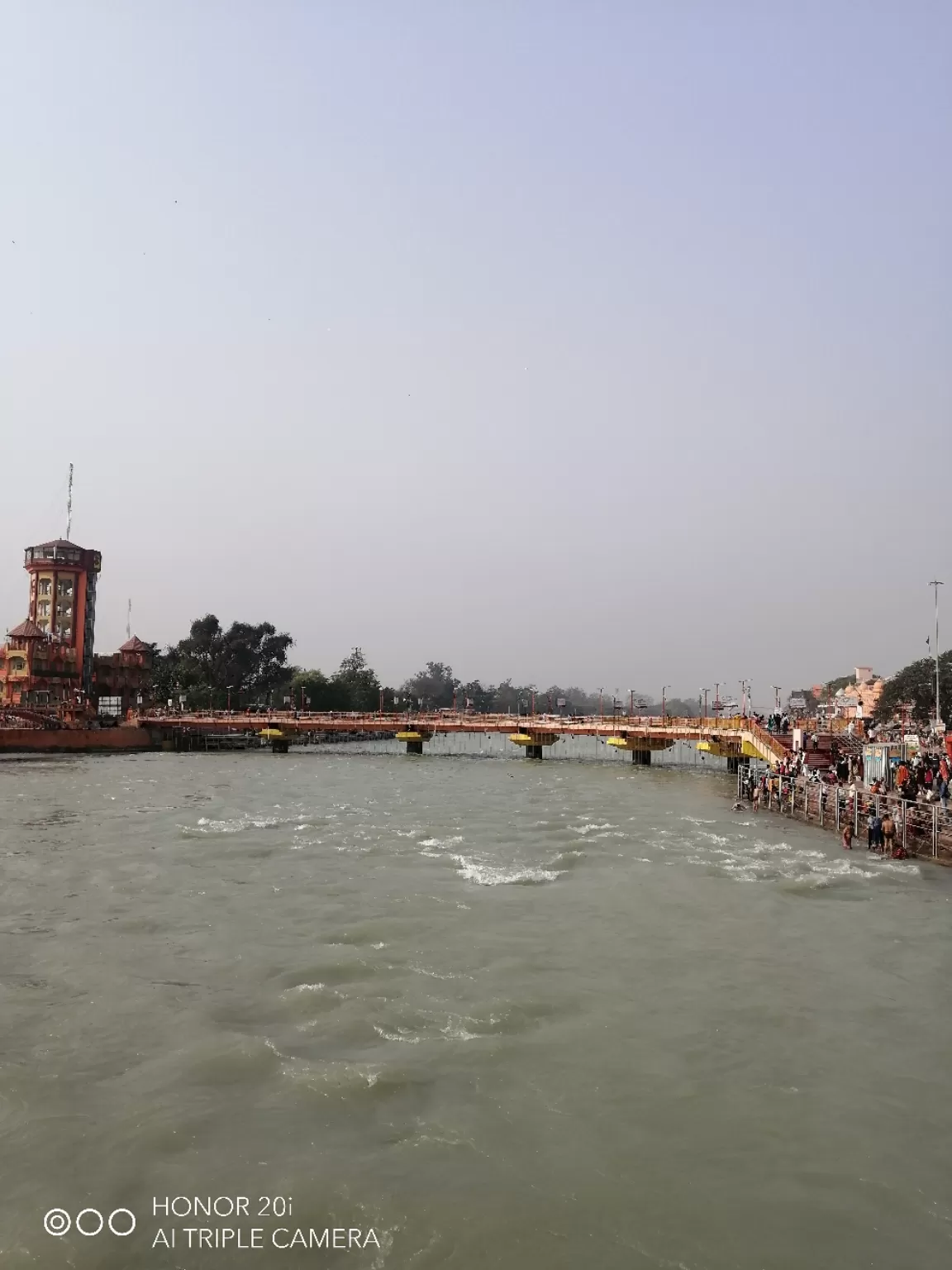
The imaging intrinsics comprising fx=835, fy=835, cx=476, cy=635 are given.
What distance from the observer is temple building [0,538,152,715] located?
286 ft

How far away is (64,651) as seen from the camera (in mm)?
91562

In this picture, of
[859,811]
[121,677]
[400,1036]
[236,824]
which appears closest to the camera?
[400,1036]

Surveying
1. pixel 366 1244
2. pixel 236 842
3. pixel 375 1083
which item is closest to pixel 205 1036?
pixel 375 1083

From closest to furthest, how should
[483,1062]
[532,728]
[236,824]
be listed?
1. [483,1062]
2. [236,824]
3. [532,728]

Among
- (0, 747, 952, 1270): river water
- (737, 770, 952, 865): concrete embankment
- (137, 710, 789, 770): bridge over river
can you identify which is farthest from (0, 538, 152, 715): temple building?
(0, 747, 952, 1270): river water

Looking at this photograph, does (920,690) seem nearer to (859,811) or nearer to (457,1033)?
(859,811)

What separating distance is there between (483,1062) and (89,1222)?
4772mm

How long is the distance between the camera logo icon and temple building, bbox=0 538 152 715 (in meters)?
83.1

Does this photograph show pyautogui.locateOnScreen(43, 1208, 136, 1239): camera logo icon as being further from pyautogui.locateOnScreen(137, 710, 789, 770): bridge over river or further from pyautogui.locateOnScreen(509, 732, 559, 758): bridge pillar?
pyautogui.locateOnScreen(509, 732, 559, 758): bridge pillar

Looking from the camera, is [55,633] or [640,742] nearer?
[640,742]

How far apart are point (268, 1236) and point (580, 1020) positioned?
573 cm

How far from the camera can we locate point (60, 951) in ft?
49.5

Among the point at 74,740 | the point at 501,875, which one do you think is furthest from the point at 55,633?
the point at 501,875

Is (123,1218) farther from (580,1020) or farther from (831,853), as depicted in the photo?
(831,853)
